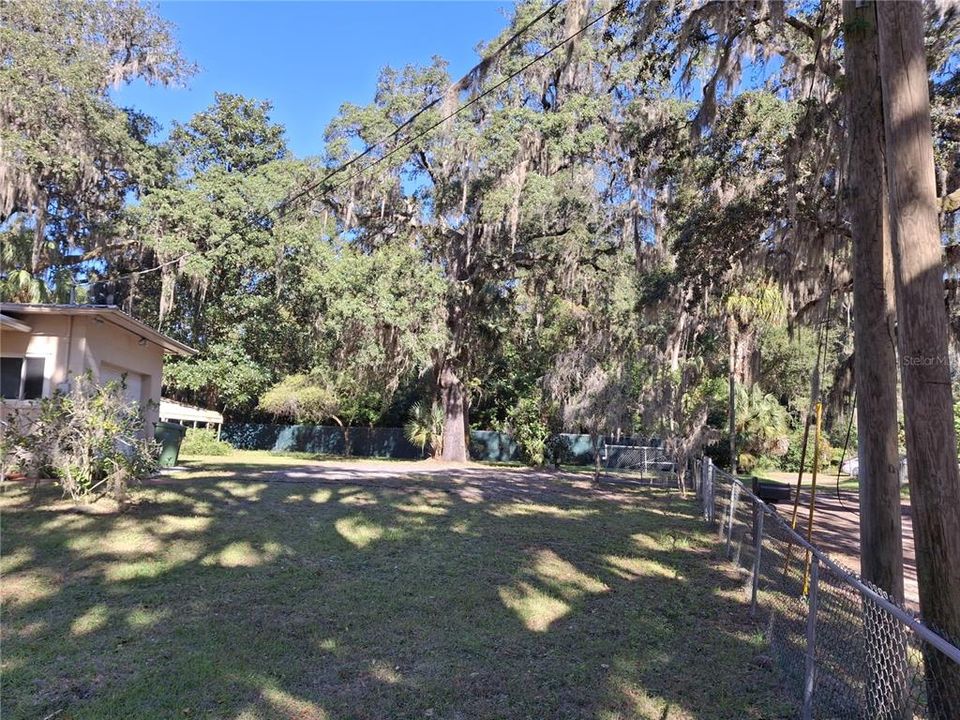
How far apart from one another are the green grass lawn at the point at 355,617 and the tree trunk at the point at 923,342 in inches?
50.8

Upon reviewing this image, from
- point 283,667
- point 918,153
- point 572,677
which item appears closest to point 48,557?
point 283,667

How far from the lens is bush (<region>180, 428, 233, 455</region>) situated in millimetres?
23938

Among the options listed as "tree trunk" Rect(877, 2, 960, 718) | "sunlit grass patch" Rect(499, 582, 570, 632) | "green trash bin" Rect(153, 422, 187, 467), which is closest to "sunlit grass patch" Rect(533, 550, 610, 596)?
"sunlit grass patch" Rect(499, 582, 570, 632)

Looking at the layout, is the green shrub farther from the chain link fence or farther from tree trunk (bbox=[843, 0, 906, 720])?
tree trunk (bbox=[843, 0, 906, 720])

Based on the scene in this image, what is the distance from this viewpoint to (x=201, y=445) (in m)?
24.3

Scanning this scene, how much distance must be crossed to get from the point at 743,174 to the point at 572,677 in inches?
319

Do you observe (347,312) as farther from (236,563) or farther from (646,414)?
(236,563)

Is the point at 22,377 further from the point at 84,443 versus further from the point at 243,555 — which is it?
the point at 243,555

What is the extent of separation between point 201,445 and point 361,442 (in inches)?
322

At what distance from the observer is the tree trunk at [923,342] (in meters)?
3.29

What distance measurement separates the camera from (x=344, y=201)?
21.5m

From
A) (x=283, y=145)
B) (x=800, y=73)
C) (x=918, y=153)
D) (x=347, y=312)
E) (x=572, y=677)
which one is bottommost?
(x=572, y=677)

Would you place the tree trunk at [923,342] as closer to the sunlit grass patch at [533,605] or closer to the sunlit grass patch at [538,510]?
the sunlit grass patch at [533,605]

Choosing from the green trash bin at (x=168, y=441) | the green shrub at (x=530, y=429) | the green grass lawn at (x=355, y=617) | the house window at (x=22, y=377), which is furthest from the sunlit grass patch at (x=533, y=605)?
the green shrub at (x=530, y=429)
